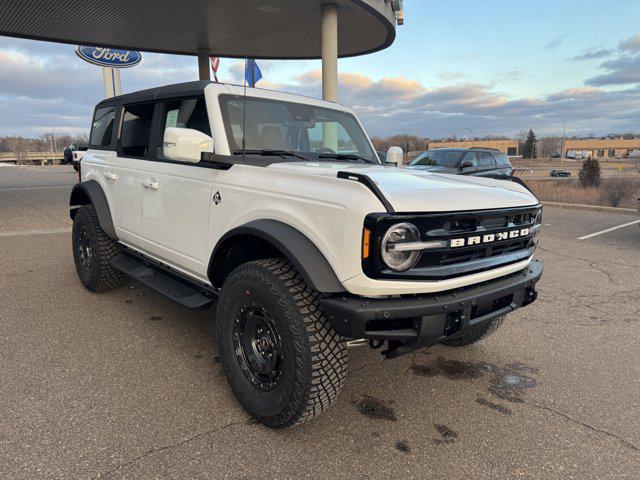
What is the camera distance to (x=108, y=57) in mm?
18469

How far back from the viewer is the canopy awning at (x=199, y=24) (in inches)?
485

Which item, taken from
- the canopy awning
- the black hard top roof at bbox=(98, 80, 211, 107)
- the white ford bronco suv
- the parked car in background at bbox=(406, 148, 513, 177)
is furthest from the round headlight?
the canopy awning

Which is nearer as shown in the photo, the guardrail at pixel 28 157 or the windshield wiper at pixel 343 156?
the windshield wiper at pixel 343 156

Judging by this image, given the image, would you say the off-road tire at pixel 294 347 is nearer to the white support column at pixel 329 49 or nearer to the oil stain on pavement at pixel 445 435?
the oil stain on pavement at pixel 445 435

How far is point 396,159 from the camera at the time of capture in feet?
14.3

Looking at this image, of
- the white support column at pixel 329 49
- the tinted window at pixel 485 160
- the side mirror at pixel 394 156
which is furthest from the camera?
the tinted window at pixel 485 160

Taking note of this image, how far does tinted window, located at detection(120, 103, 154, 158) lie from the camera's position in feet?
13.3

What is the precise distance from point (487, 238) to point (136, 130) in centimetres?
328

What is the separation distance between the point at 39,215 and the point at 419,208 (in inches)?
425

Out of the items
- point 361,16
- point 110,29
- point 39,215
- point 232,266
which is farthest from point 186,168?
point 110,29

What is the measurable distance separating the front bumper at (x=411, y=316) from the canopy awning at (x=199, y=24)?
38.2 ft

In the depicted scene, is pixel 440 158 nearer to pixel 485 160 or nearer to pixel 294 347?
pixel 485 160

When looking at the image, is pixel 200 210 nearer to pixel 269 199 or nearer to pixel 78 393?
pixel 269 199

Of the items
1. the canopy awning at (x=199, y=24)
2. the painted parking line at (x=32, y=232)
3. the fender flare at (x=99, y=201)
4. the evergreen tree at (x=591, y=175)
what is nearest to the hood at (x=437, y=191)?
the fender flare at (x=99, y=201)
